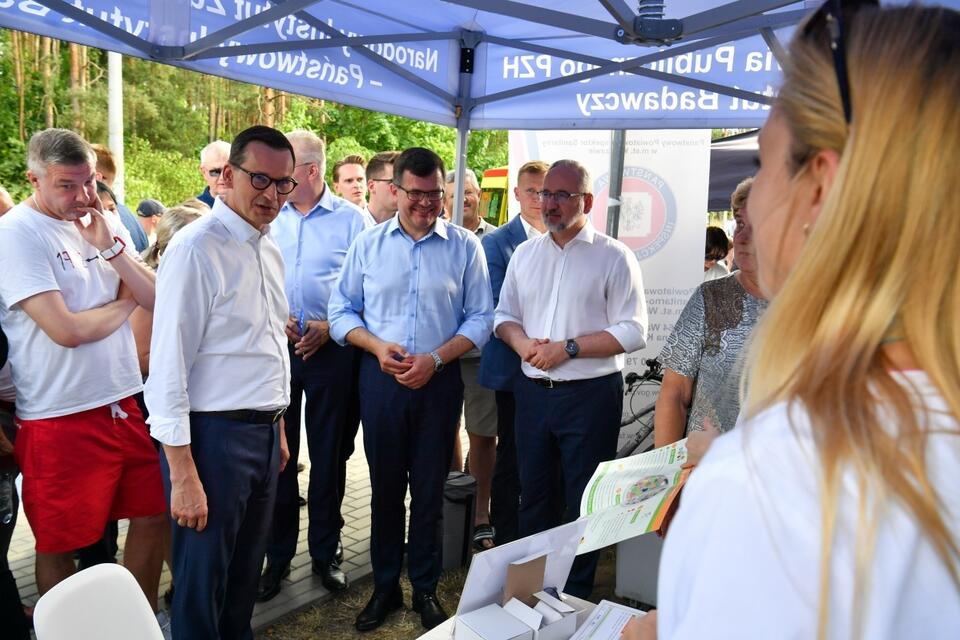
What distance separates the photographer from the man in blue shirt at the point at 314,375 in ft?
12.8

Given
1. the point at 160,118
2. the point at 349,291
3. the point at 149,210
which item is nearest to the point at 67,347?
the point at 349,291

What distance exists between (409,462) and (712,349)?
165 centimetres

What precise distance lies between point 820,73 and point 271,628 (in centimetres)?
358

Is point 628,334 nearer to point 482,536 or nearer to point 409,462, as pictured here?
point 409,462

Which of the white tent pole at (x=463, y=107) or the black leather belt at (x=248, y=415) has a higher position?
the white tent pole at (x=463, y=107)

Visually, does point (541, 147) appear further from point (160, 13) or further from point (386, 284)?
point (160, 13)

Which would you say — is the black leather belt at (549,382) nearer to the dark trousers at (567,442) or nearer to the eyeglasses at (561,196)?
the dark trousers at (567,442)

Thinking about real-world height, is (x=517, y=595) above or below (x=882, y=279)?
below

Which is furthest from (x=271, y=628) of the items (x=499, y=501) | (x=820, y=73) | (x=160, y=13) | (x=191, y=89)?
(x=191, y=89)

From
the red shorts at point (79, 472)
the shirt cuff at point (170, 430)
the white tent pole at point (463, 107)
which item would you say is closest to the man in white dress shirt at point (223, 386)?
the shirt cuff at point (170, 430)

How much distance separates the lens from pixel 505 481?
4543 millimetres

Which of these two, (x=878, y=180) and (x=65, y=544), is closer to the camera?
(x=878, y=180)

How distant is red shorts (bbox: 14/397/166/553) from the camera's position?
2988 millimetres

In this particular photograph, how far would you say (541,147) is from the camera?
18.9 feet
